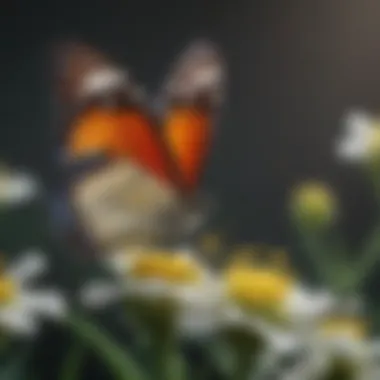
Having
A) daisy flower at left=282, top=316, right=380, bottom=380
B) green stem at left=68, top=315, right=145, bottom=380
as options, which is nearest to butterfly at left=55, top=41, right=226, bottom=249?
green stem at left=68, top=315, right=145, bottom=380

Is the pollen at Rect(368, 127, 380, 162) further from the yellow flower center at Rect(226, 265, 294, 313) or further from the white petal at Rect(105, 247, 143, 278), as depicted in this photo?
the white petal at Rect(105, 247, 143, 278)

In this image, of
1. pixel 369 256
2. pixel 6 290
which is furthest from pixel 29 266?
pixel 369 256

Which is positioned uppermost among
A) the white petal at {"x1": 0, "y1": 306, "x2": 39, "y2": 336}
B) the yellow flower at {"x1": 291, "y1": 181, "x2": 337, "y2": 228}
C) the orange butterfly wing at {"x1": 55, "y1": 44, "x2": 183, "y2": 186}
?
the orange butterfly wing at {"x1": 55, "y1": 44, "x2": 183, "y2": 186}

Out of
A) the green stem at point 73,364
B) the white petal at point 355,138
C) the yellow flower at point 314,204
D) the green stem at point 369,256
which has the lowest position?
the green stem at point 73,364

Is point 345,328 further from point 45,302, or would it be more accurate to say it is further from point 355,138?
point 45,302

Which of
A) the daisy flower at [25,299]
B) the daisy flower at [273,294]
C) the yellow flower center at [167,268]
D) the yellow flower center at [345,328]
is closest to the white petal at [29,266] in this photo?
the daisy flower at [25,299]

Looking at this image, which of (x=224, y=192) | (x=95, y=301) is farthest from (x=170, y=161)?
(x=95, y=301)

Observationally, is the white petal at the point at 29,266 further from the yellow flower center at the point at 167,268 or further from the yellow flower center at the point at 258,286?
the yellow flower center at the point at 258,286
